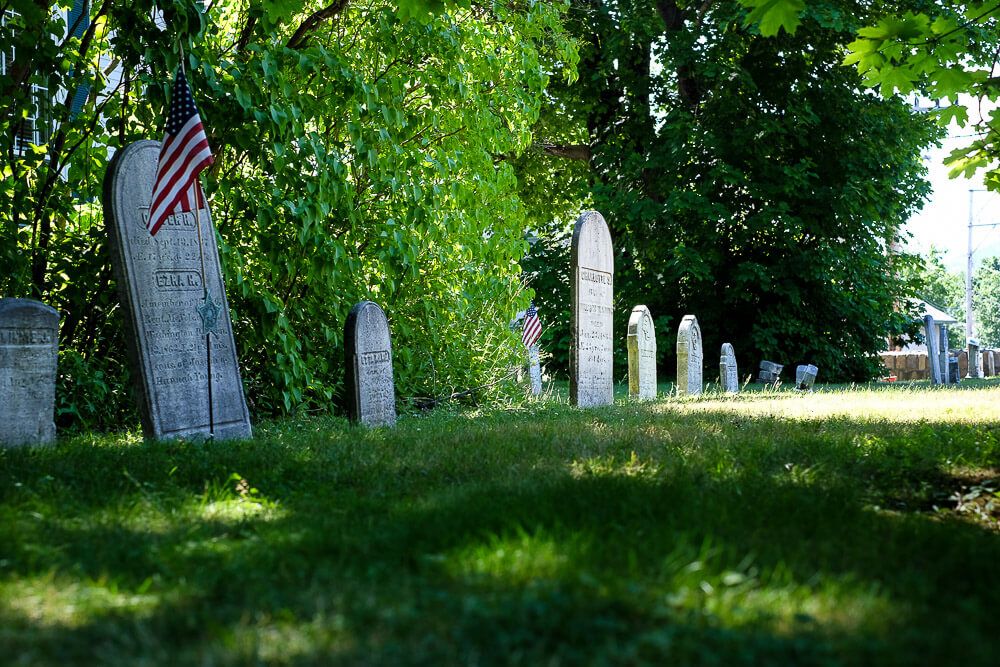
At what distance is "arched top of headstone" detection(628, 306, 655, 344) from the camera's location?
14.7 meters

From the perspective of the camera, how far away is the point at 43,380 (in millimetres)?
6852

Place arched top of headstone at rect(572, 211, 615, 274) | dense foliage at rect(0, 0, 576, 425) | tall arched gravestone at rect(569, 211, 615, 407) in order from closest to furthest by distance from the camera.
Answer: dense foliage at rect(0, 0, 576, 425) < tall arched gravestone at rect(569, 211, 615, 407) < arched top of headstone at rect(572, 211, 615, 274)

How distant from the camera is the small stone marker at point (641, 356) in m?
14.6

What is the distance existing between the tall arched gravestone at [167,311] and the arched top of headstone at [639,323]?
819cm

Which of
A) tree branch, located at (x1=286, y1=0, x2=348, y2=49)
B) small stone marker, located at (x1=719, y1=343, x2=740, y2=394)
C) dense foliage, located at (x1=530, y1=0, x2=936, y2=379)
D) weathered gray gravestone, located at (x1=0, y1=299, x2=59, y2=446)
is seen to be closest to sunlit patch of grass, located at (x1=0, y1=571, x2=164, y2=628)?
weathered gray gravestone, located at (x1=0, y1=299, x2=59, y2=446)

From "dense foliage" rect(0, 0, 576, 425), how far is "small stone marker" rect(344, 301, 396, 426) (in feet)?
1.90

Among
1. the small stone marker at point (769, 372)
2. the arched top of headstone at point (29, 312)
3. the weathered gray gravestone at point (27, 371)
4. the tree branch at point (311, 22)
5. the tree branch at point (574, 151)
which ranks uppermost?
the tree branch at point (574, 151)

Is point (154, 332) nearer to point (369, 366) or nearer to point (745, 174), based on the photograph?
point (369, 366)

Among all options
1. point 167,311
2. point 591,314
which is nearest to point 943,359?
point 591,314

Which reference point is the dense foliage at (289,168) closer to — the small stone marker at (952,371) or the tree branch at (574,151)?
the tree branch at (574,151)

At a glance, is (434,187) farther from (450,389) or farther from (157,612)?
(157,612)

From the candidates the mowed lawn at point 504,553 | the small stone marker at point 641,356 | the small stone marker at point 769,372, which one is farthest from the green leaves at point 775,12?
the small stone marker at point 769,372

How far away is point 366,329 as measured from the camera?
29.7ft

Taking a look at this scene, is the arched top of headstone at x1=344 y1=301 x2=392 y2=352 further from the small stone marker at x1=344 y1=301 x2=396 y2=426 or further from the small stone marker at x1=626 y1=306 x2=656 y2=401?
the small stone marker at x1=626 y1=306 x2=656 y2=401
